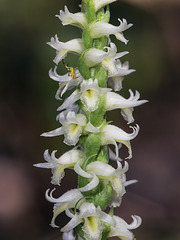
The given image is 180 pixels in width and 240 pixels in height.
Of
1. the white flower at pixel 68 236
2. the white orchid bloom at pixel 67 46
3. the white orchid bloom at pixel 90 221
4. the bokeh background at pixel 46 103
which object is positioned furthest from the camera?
the bokeh background at pixel 46 103

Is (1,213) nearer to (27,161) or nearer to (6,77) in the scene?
(27,161)

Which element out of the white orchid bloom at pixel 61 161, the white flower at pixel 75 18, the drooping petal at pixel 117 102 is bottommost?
the white orchid bloom at pixel 61 161

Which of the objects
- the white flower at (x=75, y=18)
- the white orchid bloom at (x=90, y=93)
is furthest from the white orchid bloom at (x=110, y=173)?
the white flower at (x=75, y=18)

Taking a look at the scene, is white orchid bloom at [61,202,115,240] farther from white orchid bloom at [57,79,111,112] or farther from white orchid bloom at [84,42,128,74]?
white orchid bloom at [84,42,128,74]

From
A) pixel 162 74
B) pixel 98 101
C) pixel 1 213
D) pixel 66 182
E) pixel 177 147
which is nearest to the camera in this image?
pixel 98 101

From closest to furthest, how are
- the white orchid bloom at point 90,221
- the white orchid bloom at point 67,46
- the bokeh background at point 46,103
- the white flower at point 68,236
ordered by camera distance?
the white orchid bloom at point 90,221 < the white orchid bloom at point 67,46 < the white flower at point 68,236 < the bokeh background at point 46,103

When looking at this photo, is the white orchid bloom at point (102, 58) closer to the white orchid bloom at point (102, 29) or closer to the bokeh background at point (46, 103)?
the white orchid bloom at point (102, 29)

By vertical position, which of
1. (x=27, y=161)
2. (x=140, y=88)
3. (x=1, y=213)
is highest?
(x=140, y=88)

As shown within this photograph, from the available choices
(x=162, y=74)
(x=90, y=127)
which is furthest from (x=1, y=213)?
(x=90, y=127)
